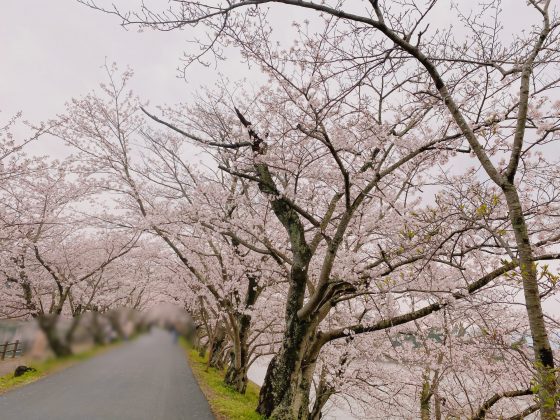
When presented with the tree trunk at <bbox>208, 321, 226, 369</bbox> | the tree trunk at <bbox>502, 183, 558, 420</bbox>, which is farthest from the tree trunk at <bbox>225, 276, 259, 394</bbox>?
the tree trunk at <bbox>502, 183, 558, 420</bbox>

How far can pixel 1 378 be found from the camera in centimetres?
1105

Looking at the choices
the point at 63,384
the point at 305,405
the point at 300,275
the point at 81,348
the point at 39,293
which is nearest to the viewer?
the point at 300,275

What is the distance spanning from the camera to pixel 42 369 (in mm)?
12539

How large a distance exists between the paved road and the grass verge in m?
0.32

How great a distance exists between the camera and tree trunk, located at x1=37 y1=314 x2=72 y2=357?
12719 mm

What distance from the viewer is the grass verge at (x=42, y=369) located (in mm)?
10320

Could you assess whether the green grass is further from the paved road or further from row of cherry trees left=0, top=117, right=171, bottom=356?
row of cherry trees left=0, top=117, right=171, bottom=356

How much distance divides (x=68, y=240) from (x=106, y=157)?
9531mm

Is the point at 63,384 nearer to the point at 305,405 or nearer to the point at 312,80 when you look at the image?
the point at 305,405

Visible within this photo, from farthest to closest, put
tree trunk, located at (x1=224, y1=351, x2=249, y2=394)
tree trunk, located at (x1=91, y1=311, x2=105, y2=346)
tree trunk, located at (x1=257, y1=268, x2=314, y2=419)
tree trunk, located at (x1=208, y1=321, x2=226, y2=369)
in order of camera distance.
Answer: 1. tree trunk, located at (x1=208, y1=321, x2=226, y2=369)
2. tree trunk, located at (x1=91, y1=311, x2=105, y2=346)
3. tree trunk, located at (x1=224, y1=351, x2=249, y2=394)
4. tree trunk, located at (x1=257, y1=268, x2=314, y2=419)

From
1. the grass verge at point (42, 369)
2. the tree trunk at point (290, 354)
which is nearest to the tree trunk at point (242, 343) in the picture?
the tree trunk at point (290, 354)

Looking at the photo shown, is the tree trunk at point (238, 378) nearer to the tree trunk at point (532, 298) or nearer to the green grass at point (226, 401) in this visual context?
the green grass at point (226, 401)

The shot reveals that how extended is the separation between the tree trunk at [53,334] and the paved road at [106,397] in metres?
0.80

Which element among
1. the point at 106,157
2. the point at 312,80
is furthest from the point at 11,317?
the point at 312,80
